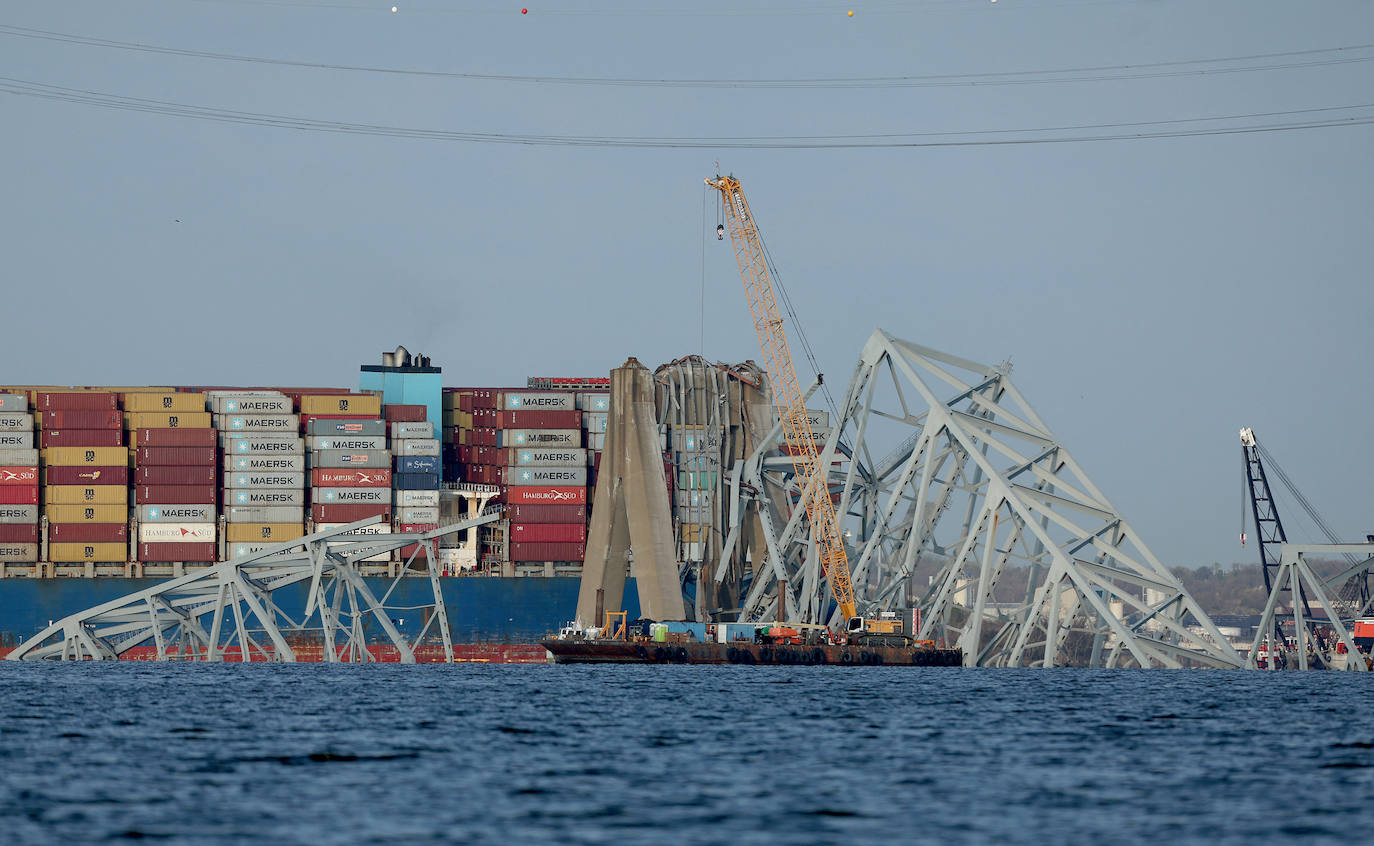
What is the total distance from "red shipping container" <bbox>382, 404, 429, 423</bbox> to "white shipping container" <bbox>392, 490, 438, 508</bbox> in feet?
26.3

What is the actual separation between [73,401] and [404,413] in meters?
29.5

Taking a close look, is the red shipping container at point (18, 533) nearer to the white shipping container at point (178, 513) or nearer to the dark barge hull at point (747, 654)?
the white shipping container at point (178, 513)

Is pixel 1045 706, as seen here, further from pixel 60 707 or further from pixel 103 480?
pixel 103 480

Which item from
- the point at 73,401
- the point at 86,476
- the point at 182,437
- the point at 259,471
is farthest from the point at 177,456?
the point at 73,401

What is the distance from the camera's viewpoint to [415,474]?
151 meters

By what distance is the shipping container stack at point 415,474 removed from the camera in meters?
150

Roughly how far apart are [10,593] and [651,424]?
60.3 metres

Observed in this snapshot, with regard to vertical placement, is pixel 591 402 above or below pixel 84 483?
above

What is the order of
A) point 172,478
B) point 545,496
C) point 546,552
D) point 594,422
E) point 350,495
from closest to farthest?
point 172,478, point 350,495, point 546,552, point 545,496, point 594,422

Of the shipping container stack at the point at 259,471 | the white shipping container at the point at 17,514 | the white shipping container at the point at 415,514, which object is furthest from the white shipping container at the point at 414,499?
the white shipping container at the point at 17,514

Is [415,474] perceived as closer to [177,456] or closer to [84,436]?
[177,456]

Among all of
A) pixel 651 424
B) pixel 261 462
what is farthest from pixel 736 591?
pixel 261 462

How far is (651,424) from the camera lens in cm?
11900

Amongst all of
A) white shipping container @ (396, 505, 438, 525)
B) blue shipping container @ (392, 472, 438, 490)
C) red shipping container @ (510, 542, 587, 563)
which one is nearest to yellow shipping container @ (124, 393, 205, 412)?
blue shipping container @ (392, 472, 438, 490)
